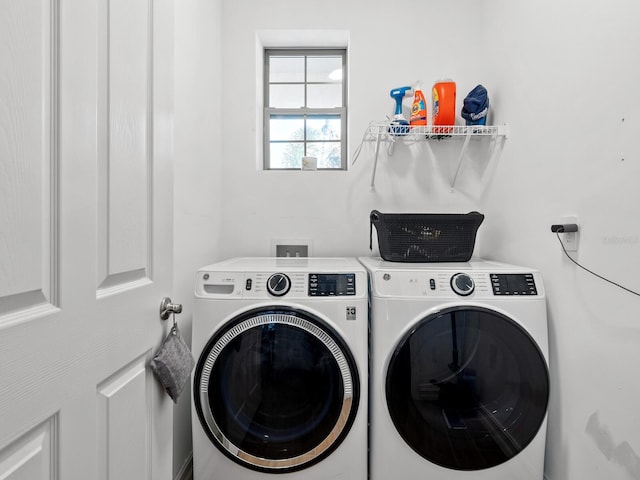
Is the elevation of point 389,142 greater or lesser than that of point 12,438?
greater

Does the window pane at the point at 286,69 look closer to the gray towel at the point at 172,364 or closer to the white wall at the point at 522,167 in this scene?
the white wall at the point at 522,167

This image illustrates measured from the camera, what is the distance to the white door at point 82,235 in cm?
48

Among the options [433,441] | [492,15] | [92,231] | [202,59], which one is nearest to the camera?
[92,231]

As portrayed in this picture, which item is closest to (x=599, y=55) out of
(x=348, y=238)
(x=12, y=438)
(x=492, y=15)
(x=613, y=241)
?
(x=613, y=241)

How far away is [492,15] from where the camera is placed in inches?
72.6

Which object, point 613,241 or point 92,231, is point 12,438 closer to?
point 92,231

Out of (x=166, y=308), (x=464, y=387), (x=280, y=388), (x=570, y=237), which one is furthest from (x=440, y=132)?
(x=166, y=308)

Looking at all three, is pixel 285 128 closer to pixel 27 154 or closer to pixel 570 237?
pixel 570 237

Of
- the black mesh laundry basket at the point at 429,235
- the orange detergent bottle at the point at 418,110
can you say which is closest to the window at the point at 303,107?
the orange detergent bottle at the point at 418,110

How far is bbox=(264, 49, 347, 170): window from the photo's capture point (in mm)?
2182

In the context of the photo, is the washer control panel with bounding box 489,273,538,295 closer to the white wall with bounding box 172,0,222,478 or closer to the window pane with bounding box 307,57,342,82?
the white wall with bounding box 172,0,222,478

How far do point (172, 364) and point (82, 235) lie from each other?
423 millimetres

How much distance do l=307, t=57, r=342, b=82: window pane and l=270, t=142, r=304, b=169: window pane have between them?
44cm

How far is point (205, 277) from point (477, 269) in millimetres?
1070
